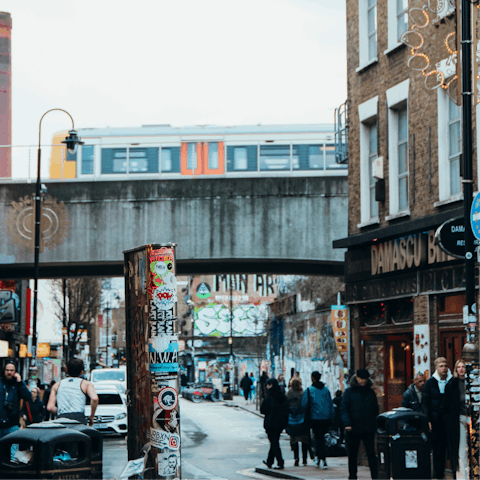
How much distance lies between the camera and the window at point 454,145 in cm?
1595

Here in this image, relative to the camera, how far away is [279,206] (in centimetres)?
2577

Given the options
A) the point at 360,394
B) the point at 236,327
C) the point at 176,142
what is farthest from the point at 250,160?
the point at 236,327

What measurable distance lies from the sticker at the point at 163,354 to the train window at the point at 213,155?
17.2 metres

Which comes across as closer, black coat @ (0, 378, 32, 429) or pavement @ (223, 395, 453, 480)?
black coat @ (0, 378, 32, 429)

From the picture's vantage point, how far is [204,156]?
29031 millimetres

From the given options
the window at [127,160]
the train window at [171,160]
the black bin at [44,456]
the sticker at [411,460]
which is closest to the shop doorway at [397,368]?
the sticker at [411,460]

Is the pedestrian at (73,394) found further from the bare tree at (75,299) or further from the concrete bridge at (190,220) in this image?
the bare tree at (75,299)

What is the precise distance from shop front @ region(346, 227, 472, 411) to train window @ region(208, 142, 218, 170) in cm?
909

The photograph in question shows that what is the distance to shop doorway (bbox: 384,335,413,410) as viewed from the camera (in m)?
18.0

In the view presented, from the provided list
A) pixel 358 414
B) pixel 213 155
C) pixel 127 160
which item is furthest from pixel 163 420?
pixel 127 160

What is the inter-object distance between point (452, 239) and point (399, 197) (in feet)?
23.8

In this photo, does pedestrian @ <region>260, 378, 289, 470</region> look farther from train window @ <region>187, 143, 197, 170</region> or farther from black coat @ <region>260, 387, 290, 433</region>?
train window @ <region>187, 143, 197, 170</region>

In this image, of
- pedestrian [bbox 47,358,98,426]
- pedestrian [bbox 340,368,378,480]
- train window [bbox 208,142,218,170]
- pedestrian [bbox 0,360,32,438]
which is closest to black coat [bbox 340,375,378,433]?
pedestrian [bbox 340,368,378,480]

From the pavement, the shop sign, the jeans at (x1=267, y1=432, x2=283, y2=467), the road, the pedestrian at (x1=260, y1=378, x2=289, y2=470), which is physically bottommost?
the road
